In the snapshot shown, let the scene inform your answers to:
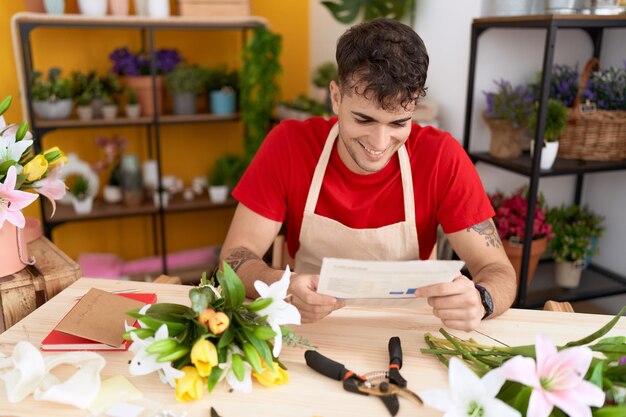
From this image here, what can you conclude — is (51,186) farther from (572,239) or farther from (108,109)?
(572,239)

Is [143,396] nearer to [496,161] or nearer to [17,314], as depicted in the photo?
[17,314]

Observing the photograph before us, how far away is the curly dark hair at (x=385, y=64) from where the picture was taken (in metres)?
1.44

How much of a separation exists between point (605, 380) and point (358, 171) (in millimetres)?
944

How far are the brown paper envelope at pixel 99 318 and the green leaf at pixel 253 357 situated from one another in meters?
0.30

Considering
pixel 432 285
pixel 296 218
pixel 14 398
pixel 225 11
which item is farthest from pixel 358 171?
pixel 225 11

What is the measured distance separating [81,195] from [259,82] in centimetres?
109

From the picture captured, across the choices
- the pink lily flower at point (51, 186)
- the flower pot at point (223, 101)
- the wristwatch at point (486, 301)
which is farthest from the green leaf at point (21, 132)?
the flower pot at point (223, 101)

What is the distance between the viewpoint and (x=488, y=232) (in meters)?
1.67

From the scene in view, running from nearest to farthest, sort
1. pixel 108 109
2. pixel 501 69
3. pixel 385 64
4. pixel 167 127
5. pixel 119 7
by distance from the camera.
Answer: pixel 385 64, pixel 501 69, pixel 119 7, pixel 108 109, pixel 167 127

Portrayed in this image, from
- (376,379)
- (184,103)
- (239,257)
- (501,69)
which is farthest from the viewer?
(184,103)

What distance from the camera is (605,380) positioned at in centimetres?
96

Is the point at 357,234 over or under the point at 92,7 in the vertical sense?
under

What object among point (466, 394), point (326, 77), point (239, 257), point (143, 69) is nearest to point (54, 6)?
point (143, 69)

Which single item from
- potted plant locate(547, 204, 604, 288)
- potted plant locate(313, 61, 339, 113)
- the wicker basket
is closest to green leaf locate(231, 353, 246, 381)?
the wicker basket
